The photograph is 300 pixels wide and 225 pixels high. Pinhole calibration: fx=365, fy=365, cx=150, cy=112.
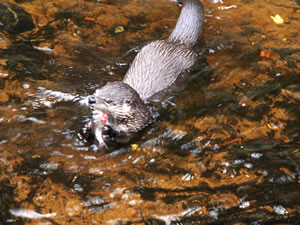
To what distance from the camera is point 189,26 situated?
146 inches

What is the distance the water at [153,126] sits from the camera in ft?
7.59

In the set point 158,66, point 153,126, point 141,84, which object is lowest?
point 153,126

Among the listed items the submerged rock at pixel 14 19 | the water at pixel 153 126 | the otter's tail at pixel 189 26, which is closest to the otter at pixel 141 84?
the otter's tail at pixel 189 26

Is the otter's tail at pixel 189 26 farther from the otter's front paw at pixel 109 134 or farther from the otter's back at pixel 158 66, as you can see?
the otter's front paw at pixel 109 134

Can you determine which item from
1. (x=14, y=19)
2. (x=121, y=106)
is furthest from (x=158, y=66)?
(x=14, y=19)

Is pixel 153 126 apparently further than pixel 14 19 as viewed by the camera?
No

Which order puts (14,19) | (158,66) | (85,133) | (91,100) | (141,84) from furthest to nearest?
(14,19) → (158,66) → (141,84) → (85,133) → (91,100)

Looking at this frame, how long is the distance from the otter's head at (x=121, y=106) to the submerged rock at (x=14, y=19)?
5.26ft

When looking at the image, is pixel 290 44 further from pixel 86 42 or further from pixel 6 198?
pixel 6 198

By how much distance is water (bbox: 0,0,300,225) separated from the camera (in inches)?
91.1

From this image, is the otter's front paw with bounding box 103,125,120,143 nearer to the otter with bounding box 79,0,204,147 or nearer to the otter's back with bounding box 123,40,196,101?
the otter with bounding box 79,0,204,147

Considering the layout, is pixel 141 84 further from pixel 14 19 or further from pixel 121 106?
pixel 14 19

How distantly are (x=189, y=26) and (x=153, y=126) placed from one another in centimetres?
125

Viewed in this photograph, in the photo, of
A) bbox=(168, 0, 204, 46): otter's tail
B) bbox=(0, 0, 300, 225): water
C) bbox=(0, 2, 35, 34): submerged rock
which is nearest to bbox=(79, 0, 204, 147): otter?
bbox=(168, 0, 204, 46): otter's tail
